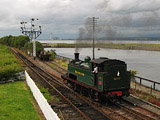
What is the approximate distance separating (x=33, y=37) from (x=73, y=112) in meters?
37.0

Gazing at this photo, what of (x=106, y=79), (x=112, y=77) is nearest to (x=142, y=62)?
(x=112, y=77)

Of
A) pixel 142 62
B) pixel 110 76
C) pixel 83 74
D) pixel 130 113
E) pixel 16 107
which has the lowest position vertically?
pixel 142 62

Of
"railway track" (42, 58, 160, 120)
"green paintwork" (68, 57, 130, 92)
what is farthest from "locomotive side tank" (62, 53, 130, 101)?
"railway track" (42, 58, 160, 120)

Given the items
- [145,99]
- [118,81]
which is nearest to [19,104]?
[118,81]

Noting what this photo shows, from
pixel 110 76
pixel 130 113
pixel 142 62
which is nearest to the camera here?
pixel 130 113

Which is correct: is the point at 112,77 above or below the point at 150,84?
above

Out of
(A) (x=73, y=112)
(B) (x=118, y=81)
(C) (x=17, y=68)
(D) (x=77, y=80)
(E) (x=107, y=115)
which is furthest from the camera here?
(C) (x=17, y=68)

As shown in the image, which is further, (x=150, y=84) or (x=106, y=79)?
(x=150, y=84)

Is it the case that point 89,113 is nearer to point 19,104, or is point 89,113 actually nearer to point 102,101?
point 102,101

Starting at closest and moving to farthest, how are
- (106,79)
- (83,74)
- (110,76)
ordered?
1. (106,79)
2. (110,76)
3. (83,74)

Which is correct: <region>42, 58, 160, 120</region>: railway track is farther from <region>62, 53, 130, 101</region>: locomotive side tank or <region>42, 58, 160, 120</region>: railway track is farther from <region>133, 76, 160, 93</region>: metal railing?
<region>133, 76, 160, 93</region>: metal railing

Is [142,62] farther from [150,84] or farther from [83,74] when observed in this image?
[83,74]

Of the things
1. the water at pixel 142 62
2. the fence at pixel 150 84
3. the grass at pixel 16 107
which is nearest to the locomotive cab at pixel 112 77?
the fence at pixel 150 84

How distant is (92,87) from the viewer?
12.5 meters
